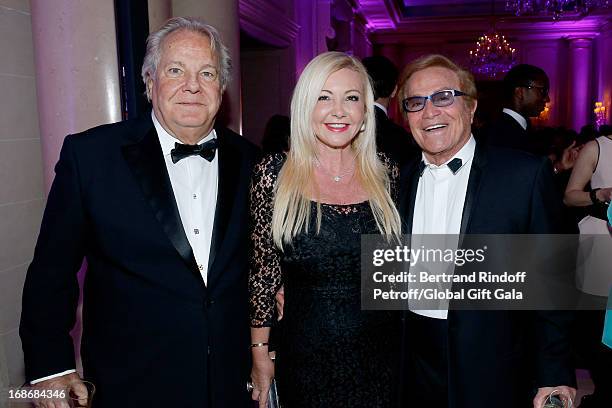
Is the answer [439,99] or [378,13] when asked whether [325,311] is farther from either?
[378,13]

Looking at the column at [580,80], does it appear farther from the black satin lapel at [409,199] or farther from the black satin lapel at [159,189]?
the black satin lapel at [159,189]

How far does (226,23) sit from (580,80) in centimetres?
1486

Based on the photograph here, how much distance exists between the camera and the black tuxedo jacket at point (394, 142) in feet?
11.6

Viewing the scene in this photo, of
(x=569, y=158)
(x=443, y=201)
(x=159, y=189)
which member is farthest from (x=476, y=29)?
(x=159, y=189)

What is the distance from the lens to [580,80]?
615 inches

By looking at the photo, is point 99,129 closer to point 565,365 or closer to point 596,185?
point 565,365

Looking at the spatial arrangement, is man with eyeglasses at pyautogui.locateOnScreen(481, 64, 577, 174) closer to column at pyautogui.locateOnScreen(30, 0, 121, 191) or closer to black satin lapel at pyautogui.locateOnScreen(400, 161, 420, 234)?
black satin lapel at pyautogui.locateOnScreen(400, 161, 420, 234)

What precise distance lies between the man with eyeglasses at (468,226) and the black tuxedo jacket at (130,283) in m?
0.77

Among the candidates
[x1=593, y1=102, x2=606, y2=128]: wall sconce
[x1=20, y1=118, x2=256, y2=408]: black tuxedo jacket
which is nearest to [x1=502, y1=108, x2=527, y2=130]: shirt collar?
[x1=20, y1=118, x2=256, y2=408]: black tuxedo jacket

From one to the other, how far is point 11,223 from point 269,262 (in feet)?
4.39

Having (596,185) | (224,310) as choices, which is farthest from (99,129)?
(596,185)

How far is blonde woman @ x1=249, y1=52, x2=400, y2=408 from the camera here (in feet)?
7.07

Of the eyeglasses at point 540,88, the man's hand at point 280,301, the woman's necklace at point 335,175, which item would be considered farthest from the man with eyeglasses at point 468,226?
the eyeglasses at point 540,88

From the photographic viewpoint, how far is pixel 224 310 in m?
2.03
